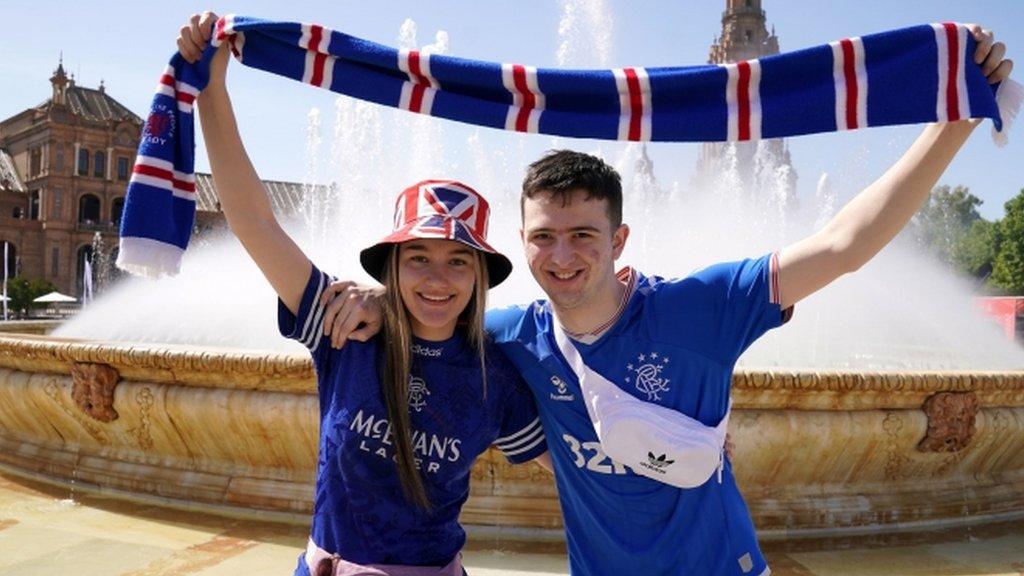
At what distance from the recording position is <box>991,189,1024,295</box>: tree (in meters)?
46.6

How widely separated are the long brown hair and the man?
0.28 ft

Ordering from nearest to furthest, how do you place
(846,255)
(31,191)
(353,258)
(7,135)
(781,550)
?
(846,255) → (781,550) → (353,258) → (31,191) → (7,135)

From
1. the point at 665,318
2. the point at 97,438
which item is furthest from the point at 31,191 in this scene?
the point at 665,318

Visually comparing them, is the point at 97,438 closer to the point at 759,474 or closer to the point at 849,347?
the point at 759,474

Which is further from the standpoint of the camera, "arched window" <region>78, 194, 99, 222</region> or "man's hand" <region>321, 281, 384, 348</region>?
"arched window" <region>78, 194, 99, 222</region>

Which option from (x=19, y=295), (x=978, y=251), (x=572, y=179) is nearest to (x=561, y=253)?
(x=572, y=179)

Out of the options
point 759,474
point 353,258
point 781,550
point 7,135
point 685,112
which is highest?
point 7,135

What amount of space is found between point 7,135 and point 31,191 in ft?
25.6

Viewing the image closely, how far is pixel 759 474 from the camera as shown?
380cm

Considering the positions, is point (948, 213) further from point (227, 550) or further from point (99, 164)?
point (227, 550)

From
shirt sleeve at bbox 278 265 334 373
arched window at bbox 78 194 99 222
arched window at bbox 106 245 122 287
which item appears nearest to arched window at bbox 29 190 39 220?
arched window at bbox 78 194 99 222

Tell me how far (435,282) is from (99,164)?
2424 inches

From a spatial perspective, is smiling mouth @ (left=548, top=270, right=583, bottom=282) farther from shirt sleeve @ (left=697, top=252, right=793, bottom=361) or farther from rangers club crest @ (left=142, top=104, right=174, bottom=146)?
rangers club crest @ (left=142, top=104, right=174, bottom=146)

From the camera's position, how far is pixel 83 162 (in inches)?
2176
